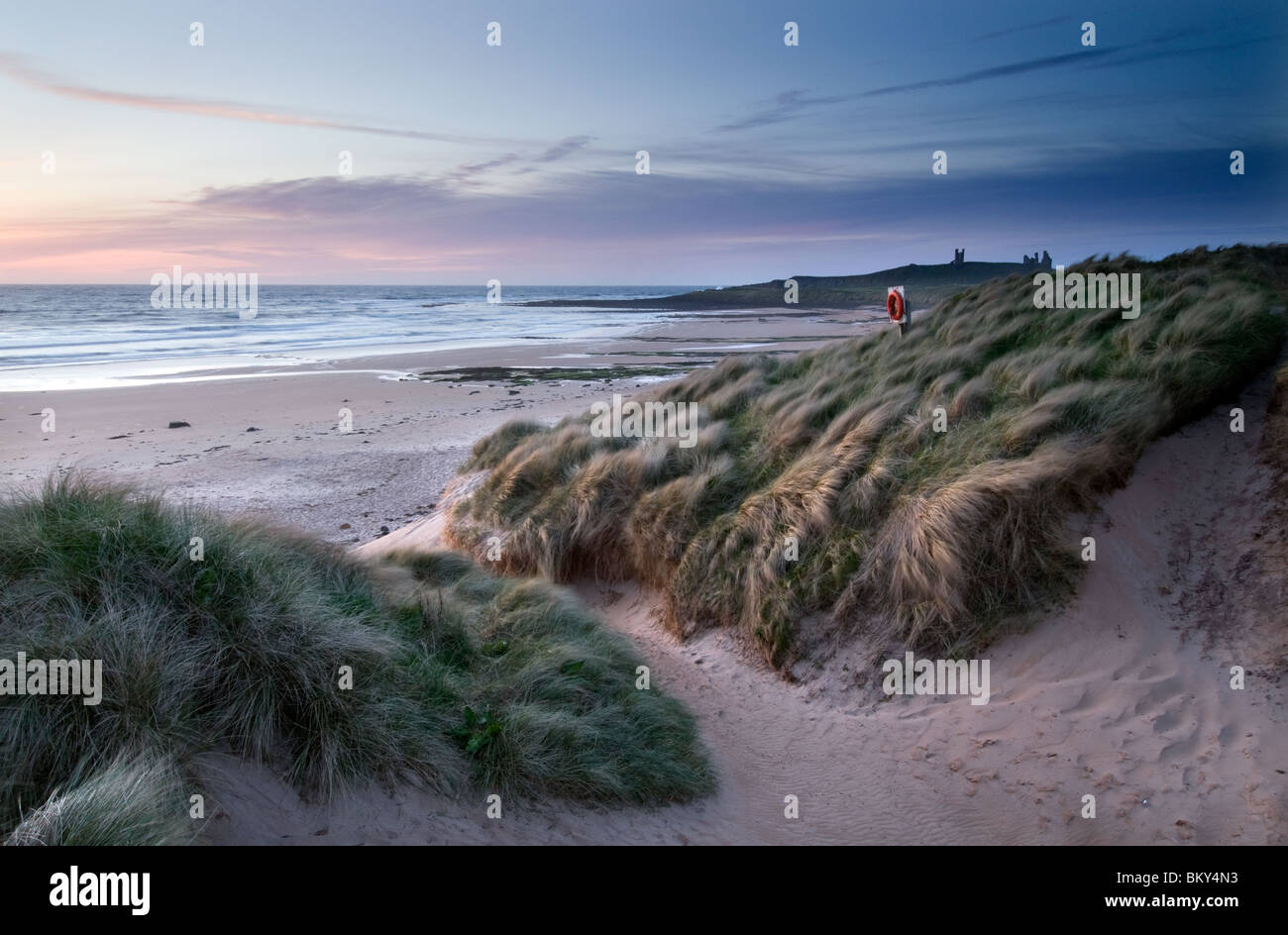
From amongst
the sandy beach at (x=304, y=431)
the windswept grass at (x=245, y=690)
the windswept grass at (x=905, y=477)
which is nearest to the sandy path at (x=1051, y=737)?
the windswept grass at (x=245, y=690)

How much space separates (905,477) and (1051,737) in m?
2.83

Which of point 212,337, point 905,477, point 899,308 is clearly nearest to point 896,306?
point 899,308

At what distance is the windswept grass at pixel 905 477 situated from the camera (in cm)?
642

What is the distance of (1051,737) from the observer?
530 centimetres

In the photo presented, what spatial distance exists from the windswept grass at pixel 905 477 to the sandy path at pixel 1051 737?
0.46 metres

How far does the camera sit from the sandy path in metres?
4.31

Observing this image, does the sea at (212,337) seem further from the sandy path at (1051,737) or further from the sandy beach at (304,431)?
the sandy path at (1051,737)

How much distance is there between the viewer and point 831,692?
639cm

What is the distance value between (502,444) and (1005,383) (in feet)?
26.5

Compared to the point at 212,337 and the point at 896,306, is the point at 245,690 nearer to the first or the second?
the point at 896,306

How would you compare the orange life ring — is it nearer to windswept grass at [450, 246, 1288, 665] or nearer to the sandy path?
windswept grass at [450, 246, 1288, 665]

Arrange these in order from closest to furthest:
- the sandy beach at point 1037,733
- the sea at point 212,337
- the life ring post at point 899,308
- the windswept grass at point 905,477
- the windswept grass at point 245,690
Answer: the windswept grass at point 245,690
the sandy beach at point 1037,733
the windswept grass at point 905,477
the life ring post at point 899,308
the sea at point 212,337

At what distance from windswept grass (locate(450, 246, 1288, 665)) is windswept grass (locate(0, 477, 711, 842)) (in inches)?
84.2
